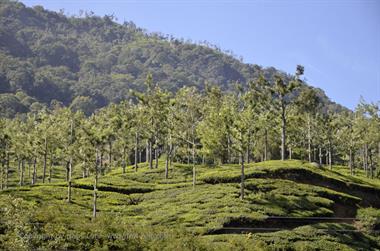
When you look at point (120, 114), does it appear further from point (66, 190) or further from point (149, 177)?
point (66, 190)

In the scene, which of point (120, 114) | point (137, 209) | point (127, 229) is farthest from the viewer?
point (120, 114)

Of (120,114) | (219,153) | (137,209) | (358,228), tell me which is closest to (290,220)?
(358,228)

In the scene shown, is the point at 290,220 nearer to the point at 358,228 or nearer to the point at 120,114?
the point at 358,228

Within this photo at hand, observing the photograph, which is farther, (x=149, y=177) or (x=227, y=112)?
(x=149, y=177)

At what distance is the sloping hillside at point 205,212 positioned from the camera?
100 ft

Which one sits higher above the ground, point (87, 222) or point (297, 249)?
point (87, 222)

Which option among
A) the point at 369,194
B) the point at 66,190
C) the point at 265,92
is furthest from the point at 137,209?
the point at 265,92

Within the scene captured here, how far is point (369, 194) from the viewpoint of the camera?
65812 millimetres

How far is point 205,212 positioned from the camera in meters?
53.2

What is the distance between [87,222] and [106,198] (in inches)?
1158

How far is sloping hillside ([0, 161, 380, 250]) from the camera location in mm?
30484

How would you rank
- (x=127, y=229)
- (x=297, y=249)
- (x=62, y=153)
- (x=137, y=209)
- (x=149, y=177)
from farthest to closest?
1. (x=149, y=177)
2. (x=62, y=153)
3. (x=137, y=209)
4. (x=297, y=249)
5. (x=127, y=229)

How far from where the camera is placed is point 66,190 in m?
65.2

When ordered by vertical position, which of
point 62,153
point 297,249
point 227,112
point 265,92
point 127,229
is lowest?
point 297,249
